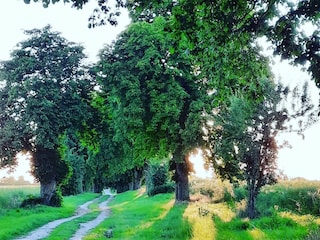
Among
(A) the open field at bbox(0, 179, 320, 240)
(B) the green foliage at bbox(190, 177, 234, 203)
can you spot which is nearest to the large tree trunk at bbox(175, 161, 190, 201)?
(B) the green foliage at bbox(190, 177, 234, 203)

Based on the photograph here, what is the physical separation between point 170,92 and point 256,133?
10.1 metres

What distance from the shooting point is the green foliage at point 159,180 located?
5103cm

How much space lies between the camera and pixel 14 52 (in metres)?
38.2

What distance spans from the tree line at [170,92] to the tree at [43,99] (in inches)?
3.5

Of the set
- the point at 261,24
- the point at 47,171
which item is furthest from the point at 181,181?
the point at 261,24

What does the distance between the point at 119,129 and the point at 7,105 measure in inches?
402

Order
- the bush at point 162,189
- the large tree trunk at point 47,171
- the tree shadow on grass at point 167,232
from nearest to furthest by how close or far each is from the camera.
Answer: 1. the tree shadow on grass at point 167,232
2. the large tree trunk at point 47,171
3. the bush at point 162,189

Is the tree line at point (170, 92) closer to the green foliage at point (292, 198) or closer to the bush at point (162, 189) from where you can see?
the green foliage at point (292, 198)

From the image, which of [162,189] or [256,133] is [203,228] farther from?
[162,189]

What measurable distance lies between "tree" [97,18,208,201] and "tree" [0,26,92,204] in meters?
5.56

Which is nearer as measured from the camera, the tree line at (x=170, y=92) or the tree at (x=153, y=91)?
the tree line at (x=170, y=92)

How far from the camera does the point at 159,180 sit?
171 feet

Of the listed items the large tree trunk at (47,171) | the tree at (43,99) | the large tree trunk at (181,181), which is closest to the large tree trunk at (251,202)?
the large tree trunk at (181,181)

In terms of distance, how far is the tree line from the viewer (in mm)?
10844
